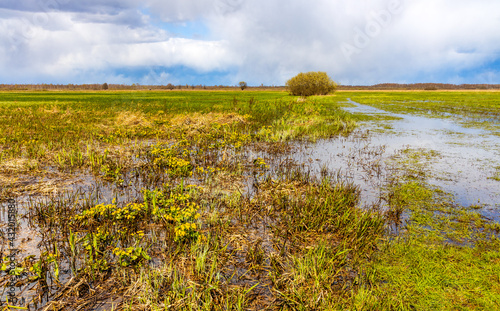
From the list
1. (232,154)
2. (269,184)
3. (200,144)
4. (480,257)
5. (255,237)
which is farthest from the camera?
(200,144)

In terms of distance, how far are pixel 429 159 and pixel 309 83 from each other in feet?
183

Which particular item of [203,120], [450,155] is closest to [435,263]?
[450,155]

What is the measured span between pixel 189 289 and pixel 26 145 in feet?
38.8

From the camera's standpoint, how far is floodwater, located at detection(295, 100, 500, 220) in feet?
22.9

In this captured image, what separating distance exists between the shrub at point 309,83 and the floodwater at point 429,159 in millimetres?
48066

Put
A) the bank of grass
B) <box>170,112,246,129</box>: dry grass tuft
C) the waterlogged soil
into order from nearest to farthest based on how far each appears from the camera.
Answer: the bank of grass, the waterlogged soil, <box>170,112,246,129</box>: dry grass tuft

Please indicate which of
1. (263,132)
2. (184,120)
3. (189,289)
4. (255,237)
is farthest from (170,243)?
(184,120)

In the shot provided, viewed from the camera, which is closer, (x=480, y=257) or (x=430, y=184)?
(x=480, y=257)

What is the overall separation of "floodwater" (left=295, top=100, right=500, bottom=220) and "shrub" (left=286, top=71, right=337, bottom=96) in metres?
48.1

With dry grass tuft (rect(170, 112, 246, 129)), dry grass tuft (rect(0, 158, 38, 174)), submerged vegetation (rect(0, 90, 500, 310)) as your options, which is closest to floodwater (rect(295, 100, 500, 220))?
submerged vegetation (rect(0, 90, 500, 310))

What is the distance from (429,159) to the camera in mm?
10055

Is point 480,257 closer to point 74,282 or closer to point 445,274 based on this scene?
point 445,274

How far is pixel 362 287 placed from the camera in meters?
3.37

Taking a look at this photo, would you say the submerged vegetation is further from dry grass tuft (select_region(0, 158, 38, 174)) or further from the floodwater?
the floodwater
